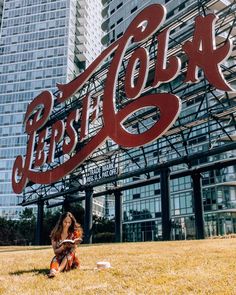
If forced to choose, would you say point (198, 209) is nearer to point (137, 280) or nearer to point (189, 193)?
point (137, 280)

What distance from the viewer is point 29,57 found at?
A: 331 feet

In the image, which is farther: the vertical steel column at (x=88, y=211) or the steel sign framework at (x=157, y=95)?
the vertical steel column at (x=88, y=211)

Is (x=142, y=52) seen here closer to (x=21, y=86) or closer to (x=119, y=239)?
(x=119, y=239)

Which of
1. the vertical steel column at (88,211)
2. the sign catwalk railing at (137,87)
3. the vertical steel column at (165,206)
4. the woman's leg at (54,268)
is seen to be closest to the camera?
the woman's leg at (54,268)

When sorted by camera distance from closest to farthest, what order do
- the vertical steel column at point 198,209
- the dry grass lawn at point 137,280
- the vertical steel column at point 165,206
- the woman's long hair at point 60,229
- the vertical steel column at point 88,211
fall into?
1. the dry grass lawn at point 137,280
2. the woman's long hair at point 60,229
3. the vertical steel column at point 165,206
4. the vertical steel column at point 198,209
5. the vertical steel column at point 88,211

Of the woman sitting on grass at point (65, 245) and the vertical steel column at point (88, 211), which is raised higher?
the vertical steel column at point (88, 211)

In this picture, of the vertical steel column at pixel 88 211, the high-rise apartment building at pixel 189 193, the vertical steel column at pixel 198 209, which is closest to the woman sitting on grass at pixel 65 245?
the vertical steel column at pixel 198 209

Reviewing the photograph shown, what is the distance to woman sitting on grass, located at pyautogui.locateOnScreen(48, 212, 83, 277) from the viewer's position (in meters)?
7.53

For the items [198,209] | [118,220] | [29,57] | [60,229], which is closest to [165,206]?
[198,209]

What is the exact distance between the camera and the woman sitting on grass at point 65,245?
7.53 metres

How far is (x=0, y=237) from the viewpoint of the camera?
5391 cm

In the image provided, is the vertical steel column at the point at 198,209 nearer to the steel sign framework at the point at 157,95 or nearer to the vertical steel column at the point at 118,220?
the steel sign framework at the point at 157,95

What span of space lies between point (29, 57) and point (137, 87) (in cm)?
8564

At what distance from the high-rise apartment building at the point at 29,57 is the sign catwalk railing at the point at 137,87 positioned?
197ft
